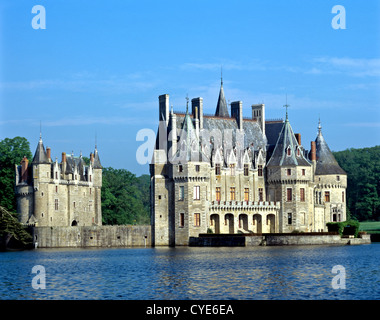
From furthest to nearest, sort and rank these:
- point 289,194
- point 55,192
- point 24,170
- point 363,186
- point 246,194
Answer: point 363,186 → point 246,194 → point 289,194 → point 55,192 → point 24,170

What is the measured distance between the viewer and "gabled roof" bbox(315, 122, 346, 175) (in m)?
84.3

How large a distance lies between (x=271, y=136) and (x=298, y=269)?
1572 inches

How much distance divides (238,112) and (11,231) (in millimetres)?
26583

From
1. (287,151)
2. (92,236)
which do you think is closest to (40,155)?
(92,236)

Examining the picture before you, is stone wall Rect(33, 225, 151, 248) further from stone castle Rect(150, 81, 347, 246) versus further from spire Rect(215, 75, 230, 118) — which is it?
spire Rect(215, 75, 230, 118)

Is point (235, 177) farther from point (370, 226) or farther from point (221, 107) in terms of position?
point (370, 226)

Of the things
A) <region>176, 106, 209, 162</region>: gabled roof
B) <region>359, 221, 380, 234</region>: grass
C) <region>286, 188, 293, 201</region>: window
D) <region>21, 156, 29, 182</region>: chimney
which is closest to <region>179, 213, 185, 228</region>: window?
<region>176, 106, 209, 162</region>: gabled roof

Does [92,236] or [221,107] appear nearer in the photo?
[92,236]

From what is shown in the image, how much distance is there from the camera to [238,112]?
81750mm

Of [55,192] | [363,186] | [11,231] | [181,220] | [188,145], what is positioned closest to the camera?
[11,231]

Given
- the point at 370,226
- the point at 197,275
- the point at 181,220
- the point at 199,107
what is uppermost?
the point at 199,107

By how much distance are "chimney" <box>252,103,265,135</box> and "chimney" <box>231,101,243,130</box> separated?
10.4 feet
